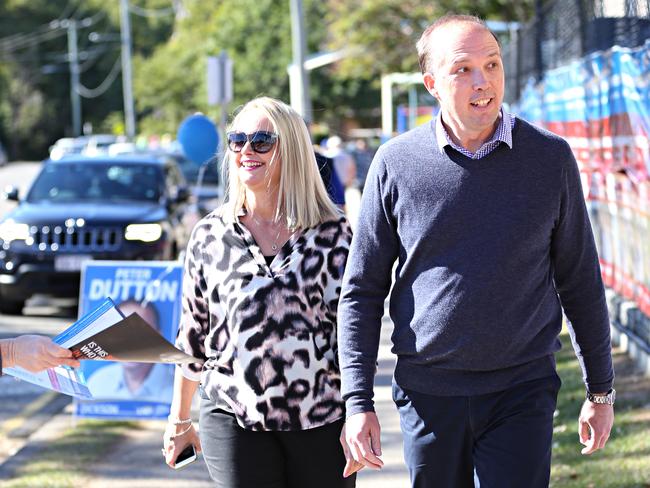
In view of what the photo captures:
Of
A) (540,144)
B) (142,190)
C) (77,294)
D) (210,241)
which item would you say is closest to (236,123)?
(210,241)

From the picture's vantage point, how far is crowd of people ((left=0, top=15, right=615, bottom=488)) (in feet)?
10.7

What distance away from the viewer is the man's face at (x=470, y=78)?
10.9ft

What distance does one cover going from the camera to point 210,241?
3842 millimetres

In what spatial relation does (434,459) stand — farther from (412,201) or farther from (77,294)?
(77,294)

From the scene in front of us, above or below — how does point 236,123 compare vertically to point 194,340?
above

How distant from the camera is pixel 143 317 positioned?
25.0 feet

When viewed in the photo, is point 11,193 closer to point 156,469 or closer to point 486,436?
point 156,469

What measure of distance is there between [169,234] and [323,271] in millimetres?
9207

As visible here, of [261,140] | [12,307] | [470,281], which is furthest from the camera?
[12,307]

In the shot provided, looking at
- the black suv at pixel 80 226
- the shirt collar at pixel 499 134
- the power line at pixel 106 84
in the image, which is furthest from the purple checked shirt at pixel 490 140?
the power line at pixel 106 84

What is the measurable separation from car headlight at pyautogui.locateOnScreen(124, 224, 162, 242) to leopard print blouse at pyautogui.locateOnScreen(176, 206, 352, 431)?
28.7ft

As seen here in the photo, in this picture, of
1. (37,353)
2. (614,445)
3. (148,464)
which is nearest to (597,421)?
(37,353)

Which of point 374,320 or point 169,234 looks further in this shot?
point 169,234

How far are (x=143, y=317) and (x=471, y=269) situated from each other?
4.66m
